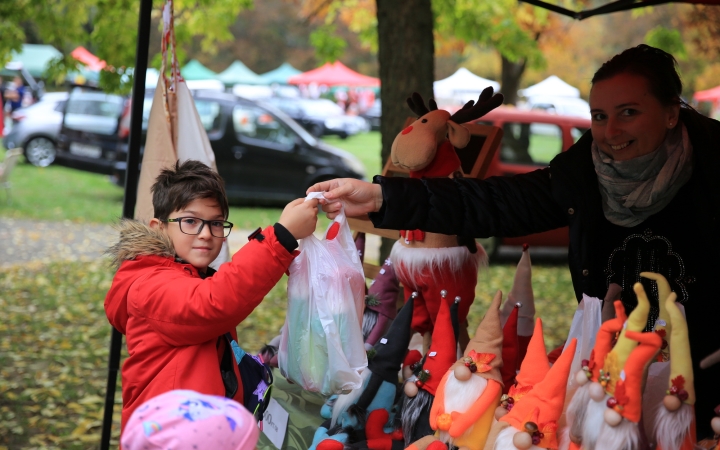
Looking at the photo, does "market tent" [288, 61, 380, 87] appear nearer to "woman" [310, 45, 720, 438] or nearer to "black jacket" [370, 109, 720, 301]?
"black jacket" [370, 109, 720, 301]

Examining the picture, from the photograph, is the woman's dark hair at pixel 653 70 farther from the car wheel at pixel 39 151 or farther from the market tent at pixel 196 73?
the market tent at pixel 196 73

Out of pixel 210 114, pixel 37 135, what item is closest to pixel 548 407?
pixel 210 114

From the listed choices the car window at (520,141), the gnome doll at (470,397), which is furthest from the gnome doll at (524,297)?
the car window at (520,141)

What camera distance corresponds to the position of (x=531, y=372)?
197 cm

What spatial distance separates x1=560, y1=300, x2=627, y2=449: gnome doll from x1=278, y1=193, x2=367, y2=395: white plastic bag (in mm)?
647

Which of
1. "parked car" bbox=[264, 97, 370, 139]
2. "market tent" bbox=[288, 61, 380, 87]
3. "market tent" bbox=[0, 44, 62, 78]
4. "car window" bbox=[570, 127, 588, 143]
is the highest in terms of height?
"market tent" bbox=[288, 61, 380, 87]

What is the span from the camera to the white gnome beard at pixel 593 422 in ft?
5.29

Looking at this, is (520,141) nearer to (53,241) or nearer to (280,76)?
(53,241)

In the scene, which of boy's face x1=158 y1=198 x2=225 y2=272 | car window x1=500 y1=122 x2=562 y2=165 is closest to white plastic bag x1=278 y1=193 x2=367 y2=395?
boy's face x1=158 y1=198 x2=225 y2=272

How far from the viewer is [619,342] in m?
1.59

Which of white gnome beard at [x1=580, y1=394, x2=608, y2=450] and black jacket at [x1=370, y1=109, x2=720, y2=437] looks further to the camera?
black jacket at [x1=370, y1=109, x2=720, y2=437]

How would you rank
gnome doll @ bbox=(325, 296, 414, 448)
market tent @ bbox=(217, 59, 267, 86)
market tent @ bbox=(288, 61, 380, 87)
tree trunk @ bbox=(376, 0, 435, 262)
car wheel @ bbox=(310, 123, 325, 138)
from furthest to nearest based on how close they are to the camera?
market tent @ bbox=(217, 59, 267, 86)
market tent @ bbox=(288, 61, 380, 87)
car wheel @ bbox=(310, 123, 325, 138)
tree trunk @ bbox=(376, 0, 435, 262)
gnome doll @ bbox=(325, 296, 414, 448)

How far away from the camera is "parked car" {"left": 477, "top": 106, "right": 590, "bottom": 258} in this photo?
7.96m

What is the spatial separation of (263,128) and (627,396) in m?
9.84
